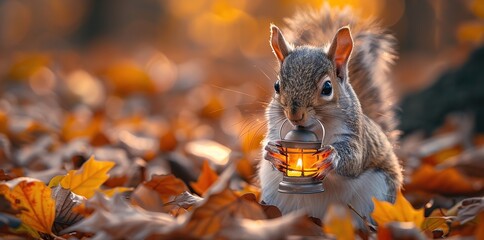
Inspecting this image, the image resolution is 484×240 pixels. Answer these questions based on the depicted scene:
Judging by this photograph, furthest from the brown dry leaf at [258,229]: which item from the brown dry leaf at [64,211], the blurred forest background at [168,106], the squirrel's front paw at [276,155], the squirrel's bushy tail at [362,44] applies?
the squirrel's bushy tail at [362,44]

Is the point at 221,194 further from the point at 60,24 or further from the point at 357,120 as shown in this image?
the point at 60,24

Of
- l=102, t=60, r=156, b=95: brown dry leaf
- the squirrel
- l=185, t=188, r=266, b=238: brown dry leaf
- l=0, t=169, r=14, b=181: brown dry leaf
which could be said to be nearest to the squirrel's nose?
the squirrel

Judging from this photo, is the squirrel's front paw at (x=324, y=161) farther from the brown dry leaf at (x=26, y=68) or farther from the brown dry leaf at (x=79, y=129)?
the brown dry leaf at (x=26, y=68)

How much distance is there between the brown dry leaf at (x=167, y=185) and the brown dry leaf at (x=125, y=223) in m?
0.69

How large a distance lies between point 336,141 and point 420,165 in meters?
1.56

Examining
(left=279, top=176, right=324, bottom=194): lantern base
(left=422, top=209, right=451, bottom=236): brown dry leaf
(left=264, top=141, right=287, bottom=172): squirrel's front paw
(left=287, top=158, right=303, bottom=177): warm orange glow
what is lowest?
(left=422, top=209, right=451, bottom=236): brown dry leaf

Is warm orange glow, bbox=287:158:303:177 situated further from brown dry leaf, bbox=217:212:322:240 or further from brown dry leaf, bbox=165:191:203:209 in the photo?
brown dry leaf, bbox=217:212:322:240

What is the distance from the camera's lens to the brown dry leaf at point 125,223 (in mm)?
2000

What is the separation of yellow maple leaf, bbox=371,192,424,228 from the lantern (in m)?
0.21

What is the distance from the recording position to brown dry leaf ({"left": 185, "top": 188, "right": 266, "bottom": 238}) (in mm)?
2082

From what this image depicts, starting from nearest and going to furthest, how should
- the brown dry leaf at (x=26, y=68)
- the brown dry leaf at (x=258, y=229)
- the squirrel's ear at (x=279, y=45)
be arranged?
the brown dry leaf at (x=258, y=229), the squirrel's ear at (x=279, y=45), the brown dry leaf at (x=26, y=68)

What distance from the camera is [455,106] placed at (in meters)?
5.20

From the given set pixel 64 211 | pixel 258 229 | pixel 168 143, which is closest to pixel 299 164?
pixel 258 229

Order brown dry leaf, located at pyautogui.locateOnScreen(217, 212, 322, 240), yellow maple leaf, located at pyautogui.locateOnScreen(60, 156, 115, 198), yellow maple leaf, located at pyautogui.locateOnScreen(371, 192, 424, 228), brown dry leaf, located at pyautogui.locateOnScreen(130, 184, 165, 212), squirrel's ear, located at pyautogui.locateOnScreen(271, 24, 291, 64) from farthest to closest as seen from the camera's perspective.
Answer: squirrel's ear, located at pyautogui.locateOnScreen(271, 24, 291, 64), yellow maple leaf, located at pyautogui.locateOnScreen(60, 156, 115, 198), yellow maple leaf, located at pyautogui.locateOnScreen(371, 192, 424, 228), brown dry leaf, located at pyautogui.locateOnScreen(130, 184, 165, 212), brown dry leaf, located at pyautogui.locateOnScreen(217, 212, 322, 240)
